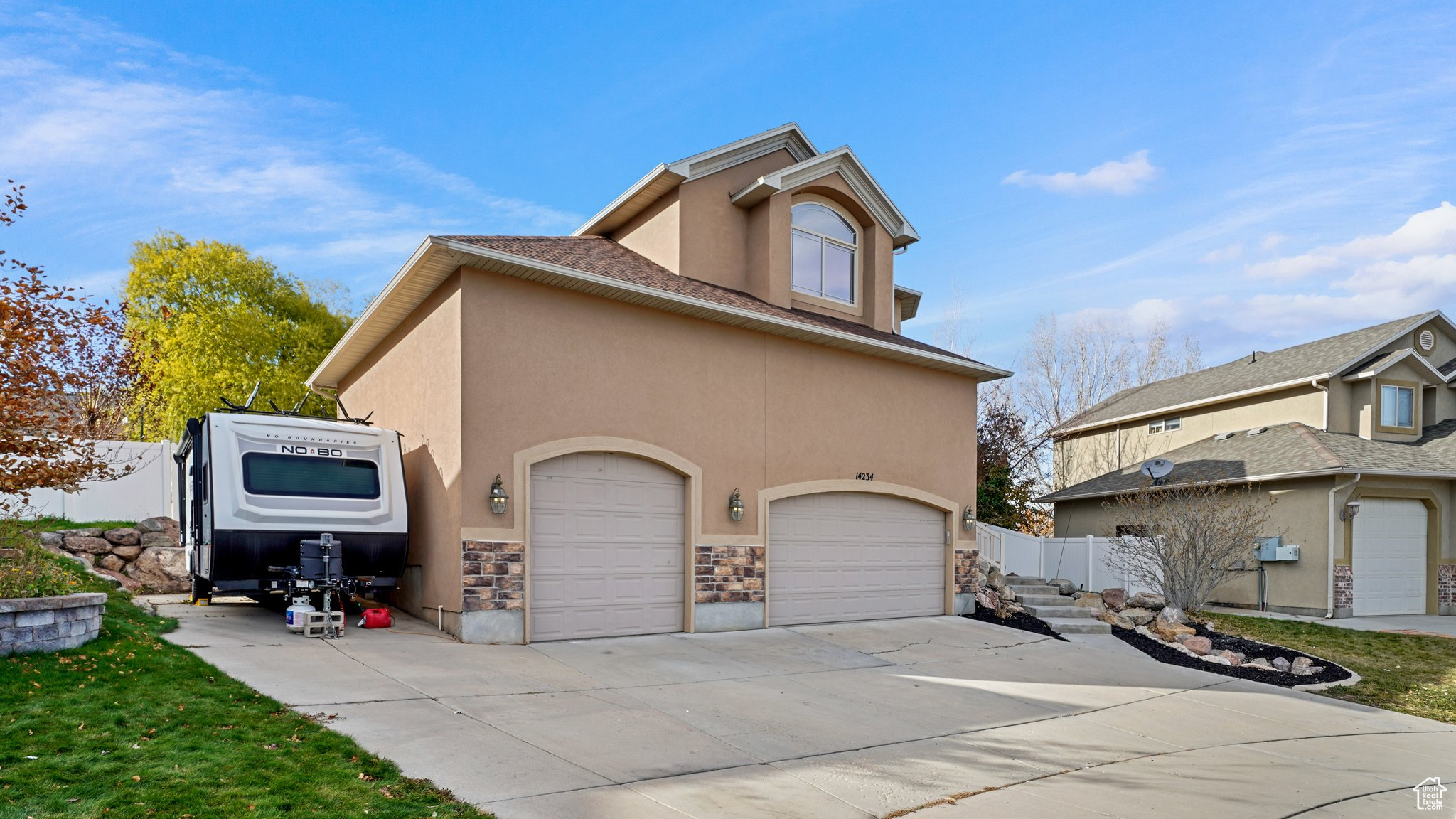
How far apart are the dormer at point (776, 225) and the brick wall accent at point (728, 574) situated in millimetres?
4308

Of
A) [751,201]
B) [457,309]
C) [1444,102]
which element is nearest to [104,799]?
[457,309]

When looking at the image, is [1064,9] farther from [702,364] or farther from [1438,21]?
[702,364]

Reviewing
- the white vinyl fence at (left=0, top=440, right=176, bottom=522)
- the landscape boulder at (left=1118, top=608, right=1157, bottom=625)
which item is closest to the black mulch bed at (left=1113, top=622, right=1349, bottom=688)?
the landscape boulder at (left=1118, top=608, right=1157, bottom=625)

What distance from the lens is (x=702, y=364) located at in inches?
482

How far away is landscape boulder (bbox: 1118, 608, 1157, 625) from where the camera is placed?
15.4m

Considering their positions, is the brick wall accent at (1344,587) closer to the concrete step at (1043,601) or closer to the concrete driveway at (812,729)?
the concrete step at (1043,601)

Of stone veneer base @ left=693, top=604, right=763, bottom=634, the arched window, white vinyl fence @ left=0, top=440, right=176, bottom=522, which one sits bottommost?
stone veneer base @ left=693, top=604, right=763, bottom=634

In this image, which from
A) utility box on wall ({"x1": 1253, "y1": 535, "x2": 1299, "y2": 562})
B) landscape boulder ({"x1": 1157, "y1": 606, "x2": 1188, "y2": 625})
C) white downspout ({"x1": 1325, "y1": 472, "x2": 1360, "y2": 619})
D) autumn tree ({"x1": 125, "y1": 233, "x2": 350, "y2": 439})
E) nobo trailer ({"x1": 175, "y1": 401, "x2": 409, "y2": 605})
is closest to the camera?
nobo trailer ({"x1": 175, "y1": 401, "x2": 409, "y2": 605})

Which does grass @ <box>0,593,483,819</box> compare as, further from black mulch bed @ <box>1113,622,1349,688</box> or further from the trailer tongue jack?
black mulch bed @ <box>1113,622,1349,688</box>

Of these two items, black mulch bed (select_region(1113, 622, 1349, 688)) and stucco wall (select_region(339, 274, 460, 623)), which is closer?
stucco wall (select_region(339, 274, 460, 623))

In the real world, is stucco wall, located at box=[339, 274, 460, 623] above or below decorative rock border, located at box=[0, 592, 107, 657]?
above

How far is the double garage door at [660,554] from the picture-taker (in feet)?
35.1

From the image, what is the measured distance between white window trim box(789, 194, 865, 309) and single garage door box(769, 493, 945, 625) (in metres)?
3.51

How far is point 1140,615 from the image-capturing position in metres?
15.5
